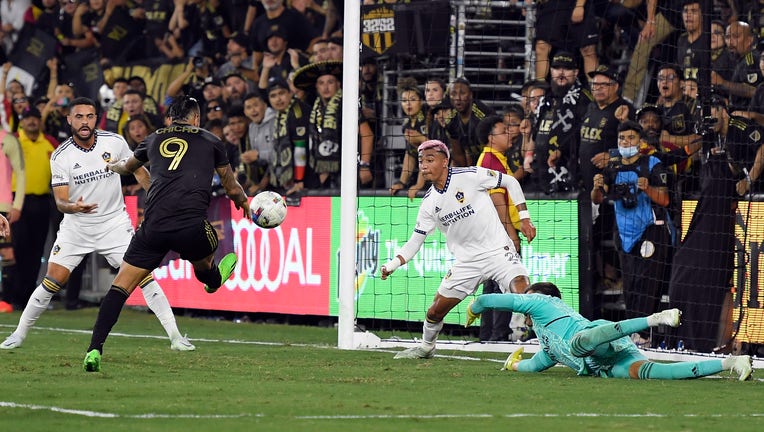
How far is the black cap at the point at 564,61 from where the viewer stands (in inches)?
623

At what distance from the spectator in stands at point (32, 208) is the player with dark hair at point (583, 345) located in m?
11.3

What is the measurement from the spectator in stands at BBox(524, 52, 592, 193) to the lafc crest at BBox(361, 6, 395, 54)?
2.00 m

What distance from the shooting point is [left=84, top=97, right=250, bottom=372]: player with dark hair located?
1155 centimetres

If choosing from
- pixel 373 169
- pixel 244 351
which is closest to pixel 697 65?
pixel 373 169

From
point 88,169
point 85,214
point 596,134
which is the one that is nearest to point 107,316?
point 85,214

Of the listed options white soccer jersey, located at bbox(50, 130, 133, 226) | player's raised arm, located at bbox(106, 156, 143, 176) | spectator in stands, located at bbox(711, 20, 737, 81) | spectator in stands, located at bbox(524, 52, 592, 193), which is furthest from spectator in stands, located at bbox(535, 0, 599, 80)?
player's raised arm, located at bbox(106, 156, 143, 176)

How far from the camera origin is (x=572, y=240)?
50.1ft

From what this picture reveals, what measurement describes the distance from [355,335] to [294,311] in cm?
377

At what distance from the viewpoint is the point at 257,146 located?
19391mm

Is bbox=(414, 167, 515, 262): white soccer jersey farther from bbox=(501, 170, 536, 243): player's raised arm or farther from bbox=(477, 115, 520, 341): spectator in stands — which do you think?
bbox=(477, 115, 520, 341): spectator in stands

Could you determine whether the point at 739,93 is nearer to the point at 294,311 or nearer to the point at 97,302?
the point at 294,311

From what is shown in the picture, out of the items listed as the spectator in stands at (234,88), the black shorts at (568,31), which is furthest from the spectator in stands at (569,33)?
the spectator in stands at (234,88)

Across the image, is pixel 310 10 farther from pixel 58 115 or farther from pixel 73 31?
pixel 73 31

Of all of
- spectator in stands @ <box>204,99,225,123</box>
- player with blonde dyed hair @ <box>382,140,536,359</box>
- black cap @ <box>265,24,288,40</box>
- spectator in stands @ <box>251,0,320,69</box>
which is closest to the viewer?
player with blonde dyed hair @ <box>382,140,536,359</box>
